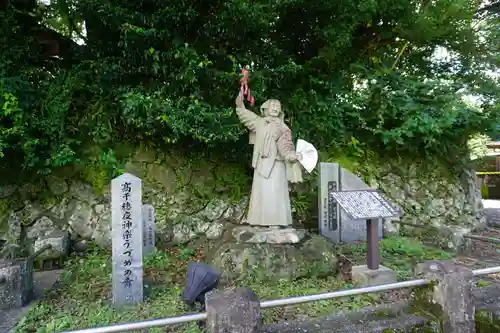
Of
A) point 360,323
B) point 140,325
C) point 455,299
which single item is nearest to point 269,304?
point 140,325

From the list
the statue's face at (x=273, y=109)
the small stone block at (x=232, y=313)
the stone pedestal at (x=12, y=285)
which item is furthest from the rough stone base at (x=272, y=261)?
the stone pedestal at (x=12, y=285)

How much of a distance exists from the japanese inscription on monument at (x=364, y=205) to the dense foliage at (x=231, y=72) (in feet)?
7.55

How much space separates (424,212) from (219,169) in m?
5.41

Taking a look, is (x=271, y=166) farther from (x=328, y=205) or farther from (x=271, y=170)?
(x=328, y=205)

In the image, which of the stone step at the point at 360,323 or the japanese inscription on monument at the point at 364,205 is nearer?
the stone step at the point at 360,323

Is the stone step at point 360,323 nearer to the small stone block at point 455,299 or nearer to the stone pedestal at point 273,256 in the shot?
the small stone block at point 455,299

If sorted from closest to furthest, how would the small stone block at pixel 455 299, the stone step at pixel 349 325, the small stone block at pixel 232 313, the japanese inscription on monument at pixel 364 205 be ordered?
the small stone block at pixel 232 313
the stone step at pixel 349 325
the small stone block at pixel 455 299
the japanese inscription on monument at pixel 364 205

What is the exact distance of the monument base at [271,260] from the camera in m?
4.53

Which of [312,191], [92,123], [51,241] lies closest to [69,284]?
[51,241]

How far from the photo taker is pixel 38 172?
559 centimetres

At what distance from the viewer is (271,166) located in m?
5.25

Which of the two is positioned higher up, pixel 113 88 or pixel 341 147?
pixel 113 88

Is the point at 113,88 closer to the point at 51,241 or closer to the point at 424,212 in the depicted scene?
the point at 51,241

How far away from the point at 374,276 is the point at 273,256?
1379 millimetres
